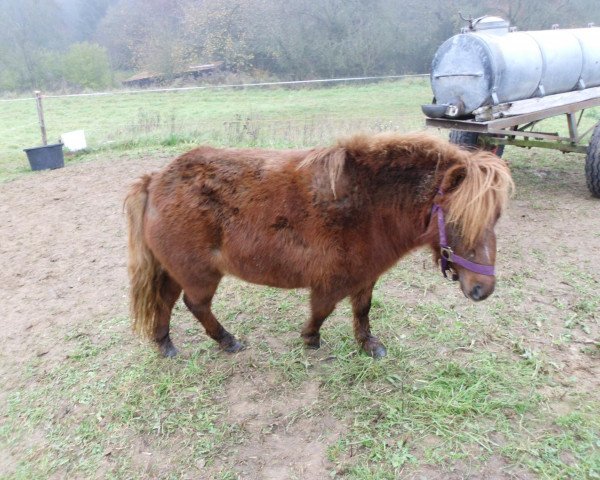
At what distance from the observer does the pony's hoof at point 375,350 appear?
304cm

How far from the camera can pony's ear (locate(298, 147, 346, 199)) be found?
8.05ft

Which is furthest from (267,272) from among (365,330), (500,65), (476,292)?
(500,65)

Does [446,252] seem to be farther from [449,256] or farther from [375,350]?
[375,350]

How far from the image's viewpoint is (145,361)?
3.17 m

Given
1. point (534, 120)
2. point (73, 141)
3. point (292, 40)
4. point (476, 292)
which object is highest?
point (292, 40)

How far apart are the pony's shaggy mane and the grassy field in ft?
3.76

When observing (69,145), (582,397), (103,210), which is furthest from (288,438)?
(69,145)

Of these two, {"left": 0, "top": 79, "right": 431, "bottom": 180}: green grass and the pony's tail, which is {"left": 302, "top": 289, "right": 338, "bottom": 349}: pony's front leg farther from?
{"left": 0, "top": 79, "right": 431, "bottom": 180}: green grass

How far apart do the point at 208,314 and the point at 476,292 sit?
5.97 feet

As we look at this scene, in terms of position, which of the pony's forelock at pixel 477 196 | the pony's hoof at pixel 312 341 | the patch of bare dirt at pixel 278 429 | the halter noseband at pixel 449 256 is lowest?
the patch of bare dirt at pixel 278 429

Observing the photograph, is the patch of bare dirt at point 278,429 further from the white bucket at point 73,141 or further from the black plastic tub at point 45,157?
the white bucket at point 73,141

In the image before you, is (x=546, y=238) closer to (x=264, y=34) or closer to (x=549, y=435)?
(x=549, y=435)

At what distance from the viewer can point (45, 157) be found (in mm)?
8531

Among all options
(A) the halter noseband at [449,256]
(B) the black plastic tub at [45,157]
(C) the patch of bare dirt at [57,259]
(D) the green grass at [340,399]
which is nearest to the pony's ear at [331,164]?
(A) the halter noseband at [449,256]
